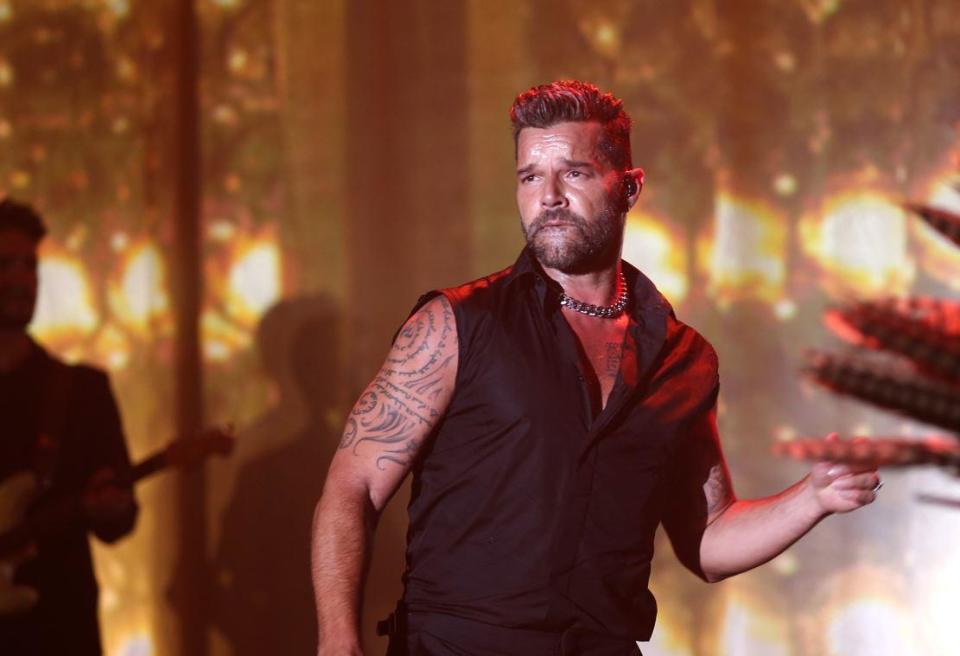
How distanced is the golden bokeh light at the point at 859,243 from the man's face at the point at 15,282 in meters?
1.91

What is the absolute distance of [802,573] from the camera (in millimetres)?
2836

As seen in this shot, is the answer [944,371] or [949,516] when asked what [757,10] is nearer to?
[949,516]

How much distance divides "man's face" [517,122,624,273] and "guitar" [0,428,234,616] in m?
1.13

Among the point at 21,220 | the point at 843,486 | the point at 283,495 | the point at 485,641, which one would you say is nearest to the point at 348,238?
the point at 283,495

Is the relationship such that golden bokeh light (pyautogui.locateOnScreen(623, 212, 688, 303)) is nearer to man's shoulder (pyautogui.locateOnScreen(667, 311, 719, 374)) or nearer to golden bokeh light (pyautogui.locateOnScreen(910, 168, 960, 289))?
golden bokeh light (pyautogui.locateOnScreen(910, 168, 960, 289))

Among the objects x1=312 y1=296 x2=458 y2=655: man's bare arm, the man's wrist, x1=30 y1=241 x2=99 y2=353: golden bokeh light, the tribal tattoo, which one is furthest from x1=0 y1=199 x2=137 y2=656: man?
the man's wrist

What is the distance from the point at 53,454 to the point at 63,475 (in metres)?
0.06

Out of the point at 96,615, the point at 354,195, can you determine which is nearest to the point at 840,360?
the point at 96,615

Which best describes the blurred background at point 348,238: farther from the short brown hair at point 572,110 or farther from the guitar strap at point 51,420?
the short brown hair at point 572,110

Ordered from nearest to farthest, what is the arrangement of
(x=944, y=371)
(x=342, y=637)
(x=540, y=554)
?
1. (x=944, y=371)
2. (x=342, y=637)
3. (x=540, y=554)

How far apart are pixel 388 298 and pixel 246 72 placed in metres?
0.71

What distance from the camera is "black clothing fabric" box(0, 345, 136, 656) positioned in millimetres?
2400

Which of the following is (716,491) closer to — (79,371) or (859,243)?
(859,243)

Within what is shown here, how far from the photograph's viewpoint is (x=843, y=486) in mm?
1627
